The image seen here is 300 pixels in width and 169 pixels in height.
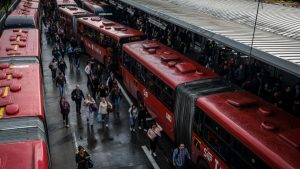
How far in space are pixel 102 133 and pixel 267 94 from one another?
25.7 feet

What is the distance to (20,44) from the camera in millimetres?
17234

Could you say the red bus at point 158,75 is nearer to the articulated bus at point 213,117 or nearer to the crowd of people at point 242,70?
the articulated bus at point 213,117

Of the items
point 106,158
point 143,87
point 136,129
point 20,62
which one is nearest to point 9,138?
point 106,158

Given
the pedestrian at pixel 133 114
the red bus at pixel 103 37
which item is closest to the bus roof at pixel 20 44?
the red bus at pixel 103 37

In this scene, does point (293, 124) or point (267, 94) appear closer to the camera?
point (293, 124)

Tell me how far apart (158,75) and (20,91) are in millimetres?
5874

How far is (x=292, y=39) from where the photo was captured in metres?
14.4

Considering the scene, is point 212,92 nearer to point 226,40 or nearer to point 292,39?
point 226,40

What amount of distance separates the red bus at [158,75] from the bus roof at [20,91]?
502 cm

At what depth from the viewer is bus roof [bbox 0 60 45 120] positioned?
32.2 ft

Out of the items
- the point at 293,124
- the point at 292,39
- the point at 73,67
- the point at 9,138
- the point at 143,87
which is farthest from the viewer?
the point at 73,67

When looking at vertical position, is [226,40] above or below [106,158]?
above

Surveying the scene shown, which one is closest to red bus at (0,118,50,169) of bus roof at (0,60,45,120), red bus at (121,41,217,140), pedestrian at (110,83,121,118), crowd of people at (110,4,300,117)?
bus roof at (0,60,45,120)

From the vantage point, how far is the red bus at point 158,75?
13789 millimetres
